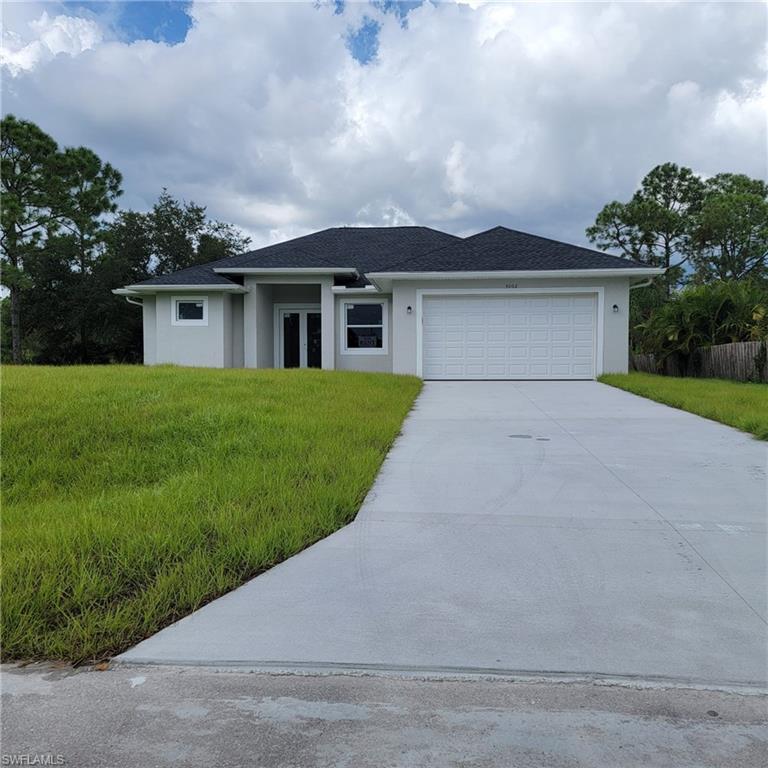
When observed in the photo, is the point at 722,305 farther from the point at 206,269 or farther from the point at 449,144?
the point at 206,269

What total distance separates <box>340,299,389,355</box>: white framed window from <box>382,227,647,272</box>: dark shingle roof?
2219mm

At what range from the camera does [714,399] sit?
986 cm

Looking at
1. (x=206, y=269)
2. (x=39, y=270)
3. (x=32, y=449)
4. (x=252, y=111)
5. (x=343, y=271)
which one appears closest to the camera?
(x=32, y=449)

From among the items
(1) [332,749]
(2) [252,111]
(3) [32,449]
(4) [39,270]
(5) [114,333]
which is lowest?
(1) [332,749]

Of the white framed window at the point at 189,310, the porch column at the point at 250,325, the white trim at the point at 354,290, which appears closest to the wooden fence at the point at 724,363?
the white trim at the point at 354,290

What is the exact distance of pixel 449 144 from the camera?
18.2 metres

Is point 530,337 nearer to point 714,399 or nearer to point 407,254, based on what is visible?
point 714,399

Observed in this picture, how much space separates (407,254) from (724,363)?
10296 millimetres

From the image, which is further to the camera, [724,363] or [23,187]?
[23,187]

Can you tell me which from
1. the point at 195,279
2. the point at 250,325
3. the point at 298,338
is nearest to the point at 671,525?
the point at 250,325

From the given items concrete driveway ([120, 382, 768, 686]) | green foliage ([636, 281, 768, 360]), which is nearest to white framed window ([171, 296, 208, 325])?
concrete driveway ([120, 382, 768, 686])

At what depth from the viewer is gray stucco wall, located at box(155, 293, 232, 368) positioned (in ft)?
56.0

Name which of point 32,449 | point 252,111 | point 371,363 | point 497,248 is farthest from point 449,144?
point 32,449

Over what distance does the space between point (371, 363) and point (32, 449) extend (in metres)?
12.3
